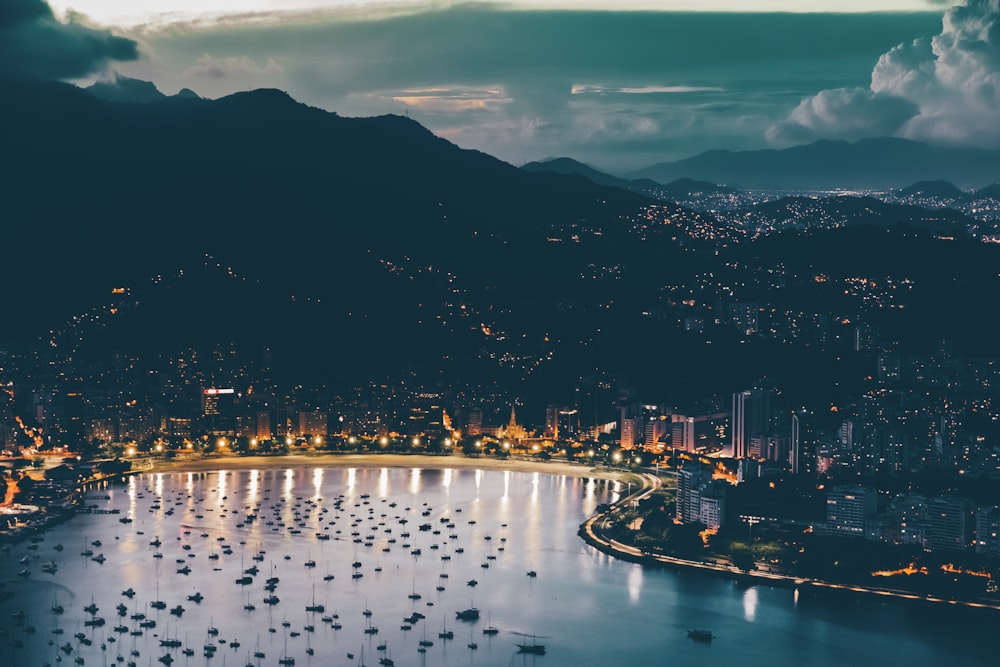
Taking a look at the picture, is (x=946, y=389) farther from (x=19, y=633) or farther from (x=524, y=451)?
(x=19, y=633)

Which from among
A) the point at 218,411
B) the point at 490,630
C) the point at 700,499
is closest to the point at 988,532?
the point at 700,499

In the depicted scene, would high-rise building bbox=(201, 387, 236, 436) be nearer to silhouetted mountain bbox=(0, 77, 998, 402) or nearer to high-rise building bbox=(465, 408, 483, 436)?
silhouetted mountain bbox=(0, 77, 998, 402)

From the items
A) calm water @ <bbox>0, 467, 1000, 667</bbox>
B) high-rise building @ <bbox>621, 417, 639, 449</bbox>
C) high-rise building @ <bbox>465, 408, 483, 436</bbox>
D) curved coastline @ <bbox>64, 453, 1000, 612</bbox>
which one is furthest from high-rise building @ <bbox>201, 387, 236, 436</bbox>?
high-rise building @ <bbox>621, 417, 639, 449</bbox>

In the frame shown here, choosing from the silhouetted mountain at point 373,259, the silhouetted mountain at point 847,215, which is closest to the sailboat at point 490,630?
the silhouetted mountain at point 373,259

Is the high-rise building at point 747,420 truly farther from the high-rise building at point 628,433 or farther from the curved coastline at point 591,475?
the curved coastline at point 591,475

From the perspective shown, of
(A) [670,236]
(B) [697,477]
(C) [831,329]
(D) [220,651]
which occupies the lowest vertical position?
(D) [220,651]

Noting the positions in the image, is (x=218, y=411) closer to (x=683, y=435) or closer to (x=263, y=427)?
(x=263, y=427)

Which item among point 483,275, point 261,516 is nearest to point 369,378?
point 483,275
